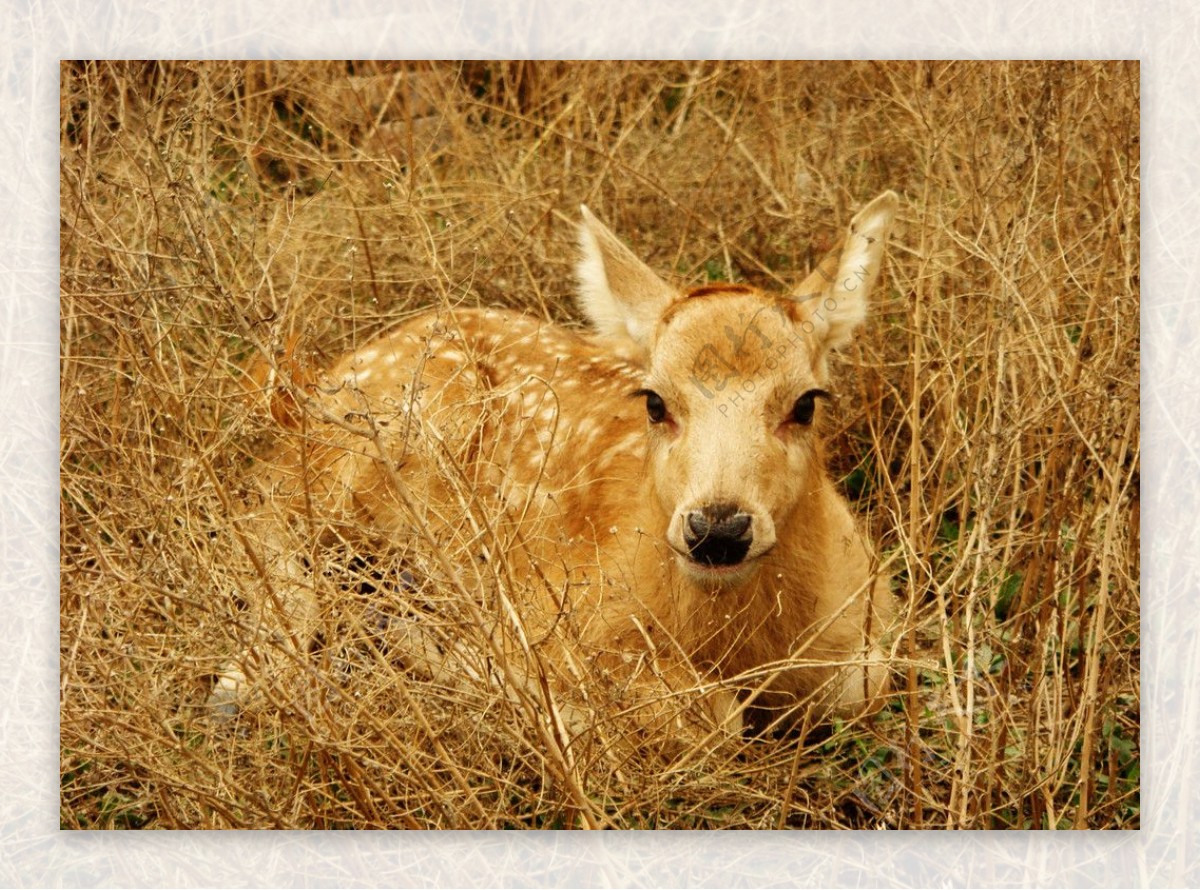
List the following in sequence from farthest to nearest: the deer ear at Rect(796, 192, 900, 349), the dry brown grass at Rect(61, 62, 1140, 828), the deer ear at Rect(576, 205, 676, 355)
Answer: the deer ear at Rect(576, 205, 676, 355) → the deer ear at Rect(796, 192, 900, 349) → the dry brown grass at Rect(61, 62, 1140, 828)

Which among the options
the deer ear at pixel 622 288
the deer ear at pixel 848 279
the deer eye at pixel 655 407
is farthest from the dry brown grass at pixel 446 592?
the deer eye at pixel 655 407

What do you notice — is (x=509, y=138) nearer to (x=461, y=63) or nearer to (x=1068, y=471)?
(x=461, y=63)

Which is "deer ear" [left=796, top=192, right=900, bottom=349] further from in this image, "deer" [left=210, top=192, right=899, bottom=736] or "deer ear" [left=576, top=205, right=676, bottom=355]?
"deer ear" [left=576, top=205, right=676, bottom=355]

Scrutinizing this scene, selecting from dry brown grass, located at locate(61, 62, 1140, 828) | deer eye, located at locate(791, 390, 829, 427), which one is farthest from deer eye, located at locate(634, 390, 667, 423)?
dry brown grass, located at locate(61, 62, 1140, 828)

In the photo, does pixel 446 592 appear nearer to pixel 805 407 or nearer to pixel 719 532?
pixel 719 532

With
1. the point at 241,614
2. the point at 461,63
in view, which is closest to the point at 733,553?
the point at 241,614

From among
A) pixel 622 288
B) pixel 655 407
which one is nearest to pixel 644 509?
pixel 655 407
